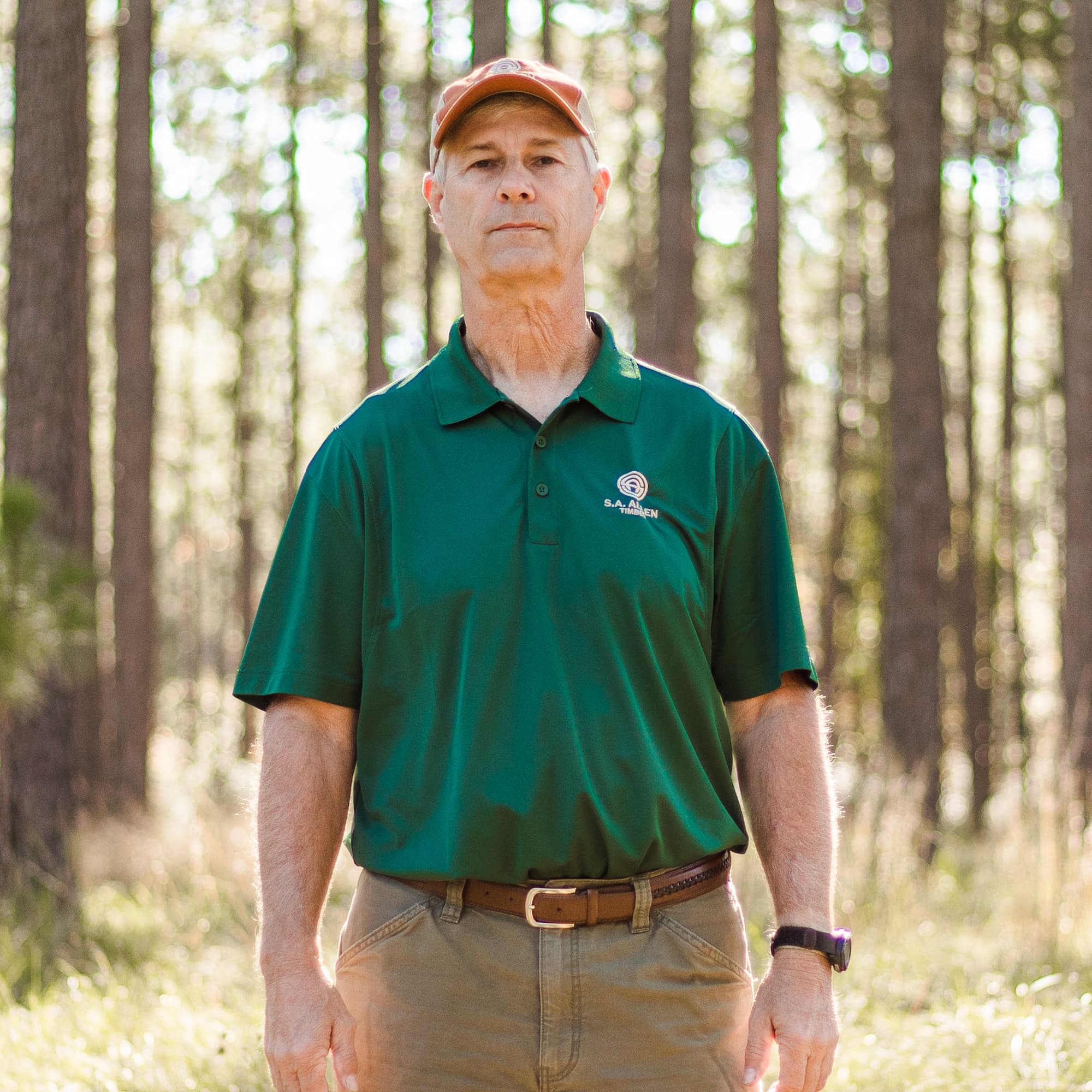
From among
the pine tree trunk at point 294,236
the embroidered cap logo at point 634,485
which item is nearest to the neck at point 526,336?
the embroidered cap logo at point 634,485

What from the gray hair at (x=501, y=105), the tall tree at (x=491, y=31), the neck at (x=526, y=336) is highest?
Answer: the tall tree at (x=491, y=31)

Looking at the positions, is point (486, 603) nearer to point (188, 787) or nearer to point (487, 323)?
point (487, 323)

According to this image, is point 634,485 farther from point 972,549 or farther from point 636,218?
point 636,218

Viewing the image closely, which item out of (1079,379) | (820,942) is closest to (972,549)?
(1079,379)

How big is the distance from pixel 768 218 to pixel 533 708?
1251 cm

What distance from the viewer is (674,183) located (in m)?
12.4

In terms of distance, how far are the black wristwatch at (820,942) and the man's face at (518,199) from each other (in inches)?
50.2

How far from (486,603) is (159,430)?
22.1m

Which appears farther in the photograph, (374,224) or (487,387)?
(374,224)

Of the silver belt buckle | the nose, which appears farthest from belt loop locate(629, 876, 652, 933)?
the nose

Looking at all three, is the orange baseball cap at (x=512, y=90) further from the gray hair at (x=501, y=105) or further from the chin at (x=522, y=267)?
the chin at (x=522, y=267)

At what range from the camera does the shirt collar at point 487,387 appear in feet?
7.70

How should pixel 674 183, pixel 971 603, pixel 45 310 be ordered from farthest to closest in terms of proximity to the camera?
pixel 971 603 → pixel 674 183 → pixel 45 310

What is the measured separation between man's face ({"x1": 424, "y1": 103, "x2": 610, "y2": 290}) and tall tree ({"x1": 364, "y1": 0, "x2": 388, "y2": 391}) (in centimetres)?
1249
